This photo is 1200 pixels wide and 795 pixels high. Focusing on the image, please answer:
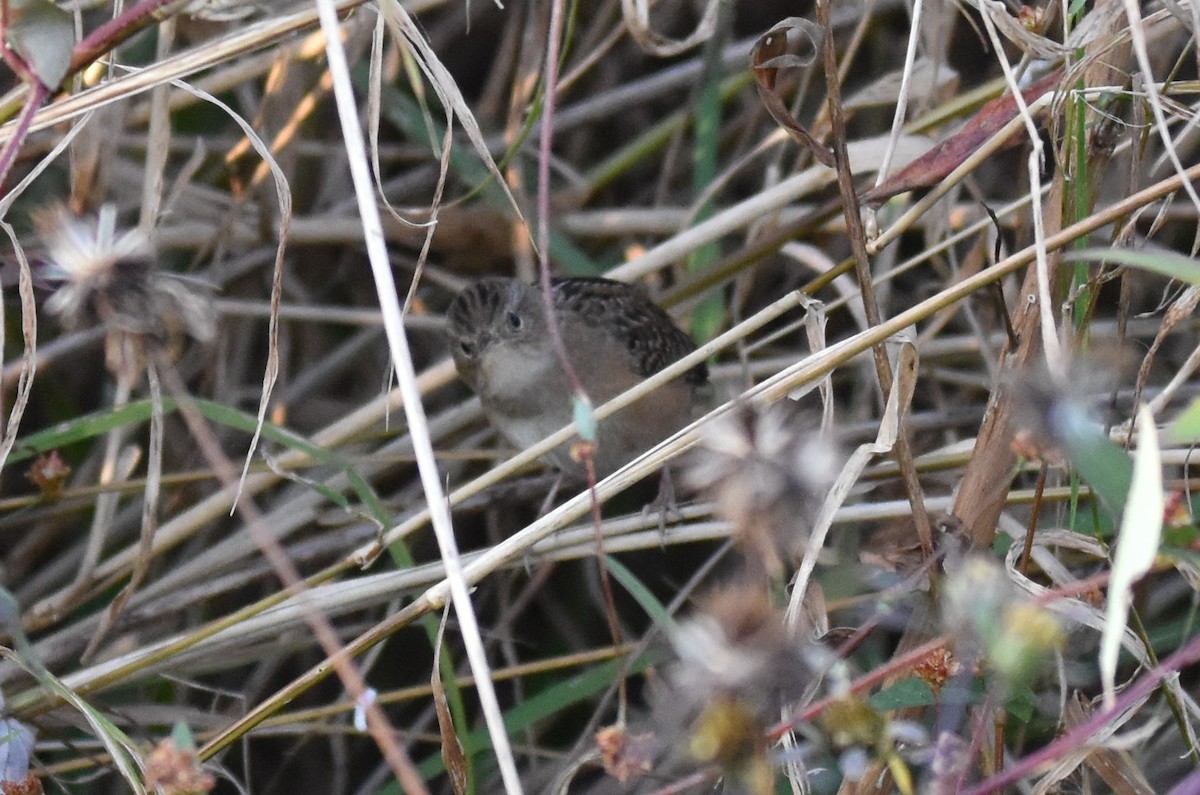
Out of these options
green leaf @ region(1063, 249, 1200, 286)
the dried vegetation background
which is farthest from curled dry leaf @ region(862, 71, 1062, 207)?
green leaf @ region(1063, 249, 1200, 286)

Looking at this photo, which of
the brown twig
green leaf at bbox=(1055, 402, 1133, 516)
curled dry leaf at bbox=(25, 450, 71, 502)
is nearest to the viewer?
green leaf at bbox=(1055, 402, 1133, 516)

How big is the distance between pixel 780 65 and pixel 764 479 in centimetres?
76

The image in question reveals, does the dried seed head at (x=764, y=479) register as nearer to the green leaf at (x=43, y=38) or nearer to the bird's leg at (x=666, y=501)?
the green leaf at (x=43, y=38)

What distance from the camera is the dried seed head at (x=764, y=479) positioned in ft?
3.44

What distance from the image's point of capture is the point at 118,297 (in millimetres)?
1154

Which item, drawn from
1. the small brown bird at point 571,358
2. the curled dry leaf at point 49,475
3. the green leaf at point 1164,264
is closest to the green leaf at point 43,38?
the green leaf at point 1164,264

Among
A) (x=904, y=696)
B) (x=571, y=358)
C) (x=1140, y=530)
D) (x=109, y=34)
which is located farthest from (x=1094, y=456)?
(x=571, y=358)

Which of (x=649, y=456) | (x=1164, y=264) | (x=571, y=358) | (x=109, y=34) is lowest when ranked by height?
(x=571, y=358)

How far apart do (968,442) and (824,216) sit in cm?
72

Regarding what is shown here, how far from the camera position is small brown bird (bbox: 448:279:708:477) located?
2.99 m

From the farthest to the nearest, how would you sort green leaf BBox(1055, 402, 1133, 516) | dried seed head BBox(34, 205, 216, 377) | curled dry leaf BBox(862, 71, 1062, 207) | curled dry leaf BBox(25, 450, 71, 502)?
curled dry leaf BBox(25, 450, 71, 502)
curled dry leaf BBox(862, 71, 1062, 207)
dried seed head BBox(34, 205, 216, 377)
green leaf BBox(1055, 402, 1133, 516)

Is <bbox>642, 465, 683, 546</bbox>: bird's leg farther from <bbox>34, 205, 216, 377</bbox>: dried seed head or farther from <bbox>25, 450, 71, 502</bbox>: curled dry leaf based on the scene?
<bbox>34, 205, 216, 377</bbox>: dried seed head

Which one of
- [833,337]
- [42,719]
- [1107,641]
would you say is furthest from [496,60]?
[1107,641]

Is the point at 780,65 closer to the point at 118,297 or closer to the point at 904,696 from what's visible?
the point at 904,696
